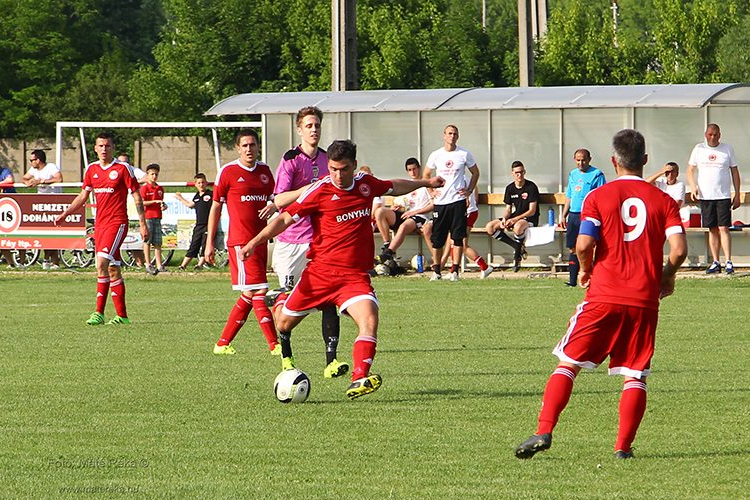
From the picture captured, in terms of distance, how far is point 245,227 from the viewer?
13.2m

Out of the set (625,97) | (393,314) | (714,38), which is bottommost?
(393,314)

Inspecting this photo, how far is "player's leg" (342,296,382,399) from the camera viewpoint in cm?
955

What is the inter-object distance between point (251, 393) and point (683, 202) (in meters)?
14.1

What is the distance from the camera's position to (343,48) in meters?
27.2

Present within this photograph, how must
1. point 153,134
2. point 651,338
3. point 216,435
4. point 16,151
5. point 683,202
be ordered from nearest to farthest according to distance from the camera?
1. point 651,338
2. point 216,435
3. point 683,202
4. point 153,134
5. point 16,151

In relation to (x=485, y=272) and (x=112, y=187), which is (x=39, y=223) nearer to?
(x=485, y=272)

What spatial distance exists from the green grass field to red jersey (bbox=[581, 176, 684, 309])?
0.92m

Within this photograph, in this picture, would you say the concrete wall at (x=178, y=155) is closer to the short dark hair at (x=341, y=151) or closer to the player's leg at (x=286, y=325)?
the player's leg at (x=286, y=325)

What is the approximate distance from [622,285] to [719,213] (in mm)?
14889

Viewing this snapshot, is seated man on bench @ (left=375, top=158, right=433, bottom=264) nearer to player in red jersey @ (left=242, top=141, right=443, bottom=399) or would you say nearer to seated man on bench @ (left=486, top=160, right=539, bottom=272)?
seated man on bench @ (left=486, top=160, right=539, bottom=272)

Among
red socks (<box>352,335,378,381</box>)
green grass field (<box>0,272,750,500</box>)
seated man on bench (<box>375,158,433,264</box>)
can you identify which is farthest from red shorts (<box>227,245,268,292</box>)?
seated man on bench (<box>375,158,433,264</box>)

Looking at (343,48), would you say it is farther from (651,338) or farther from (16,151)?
(16,151)

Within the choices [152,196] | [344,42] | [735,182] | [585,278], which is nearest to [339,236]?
[585,278]

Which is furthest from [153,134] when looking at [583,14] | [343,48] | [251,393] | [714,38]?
[251,393]
